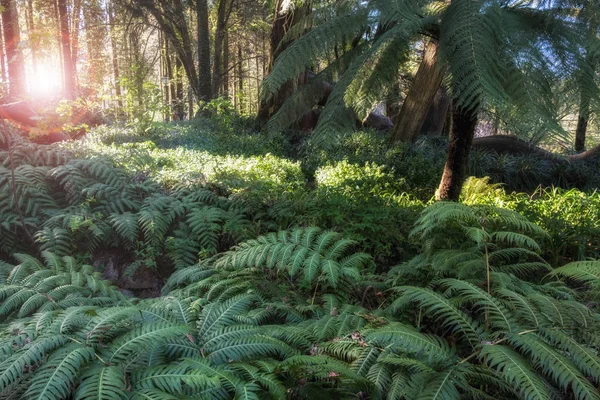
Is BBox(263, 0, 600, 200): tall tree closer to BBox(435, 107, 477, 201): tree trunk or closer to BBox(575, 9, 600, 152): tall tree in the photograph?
BBox(575, 9, 600, 152): tall tree

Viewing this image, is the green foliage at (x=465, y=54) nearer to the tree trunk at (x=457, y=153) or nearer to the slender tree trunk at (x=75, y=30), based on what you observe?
the tree trunk at (x=457, y=153)

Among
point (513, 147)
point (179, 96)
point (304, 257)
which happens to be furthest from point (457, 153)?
point (179, 96)

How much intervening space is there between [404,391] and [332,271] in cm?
112

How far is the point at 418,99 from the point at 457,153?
3.25 m

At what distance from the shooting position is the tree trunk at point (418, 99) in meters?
6.64

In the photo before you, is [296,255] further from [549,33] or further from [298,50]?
[549,33]

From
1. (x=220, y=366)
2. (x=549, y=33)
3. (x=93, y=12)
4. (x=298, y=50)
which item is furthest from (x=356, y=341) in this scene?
(x=93, y=12)

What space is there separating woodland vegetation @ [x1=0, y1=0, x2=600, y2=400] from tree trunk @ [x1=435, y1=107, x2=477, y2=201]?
25mm

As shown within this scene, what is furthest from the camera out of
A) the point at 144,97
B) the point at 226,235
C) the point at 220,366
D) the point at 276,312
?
the point at 144,97

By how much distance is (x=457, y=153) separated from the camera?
4586mm

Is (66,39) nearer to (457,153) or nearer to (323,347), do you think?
(457,153)

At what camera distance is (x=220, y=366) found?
5.53ft

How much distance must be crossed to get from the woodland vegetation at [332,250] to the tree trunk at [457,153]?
0.03m

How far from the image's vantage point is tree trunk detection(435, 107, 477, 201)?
4309 millimetres
